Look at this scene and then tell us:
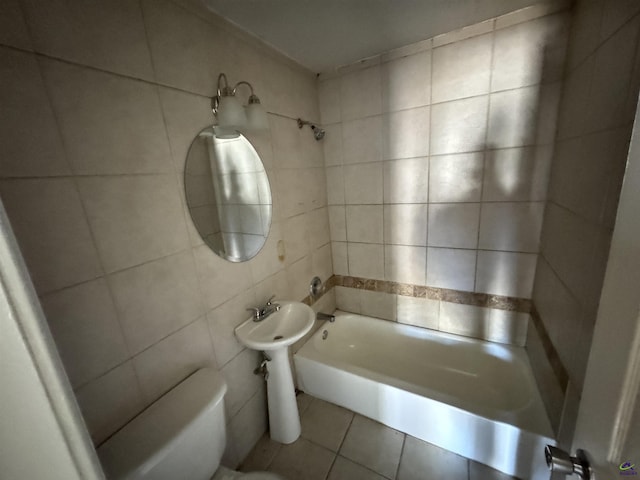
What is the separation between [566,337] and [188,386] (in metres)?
1.52

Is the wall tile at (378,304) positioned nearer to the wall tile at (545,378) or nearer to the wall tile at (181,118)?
the wall tile at (545,378)

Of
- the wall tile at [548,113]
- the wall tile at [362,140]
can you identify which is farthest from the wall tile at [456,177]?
the wall tile at [362,140]

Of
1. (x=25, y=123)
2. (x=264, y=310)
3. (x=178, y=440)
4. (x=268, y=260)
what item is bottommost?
(x=178, y=440)

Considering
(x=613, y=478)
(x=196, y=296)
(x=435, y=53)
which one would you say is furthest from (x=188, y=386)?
(x=435, y=53)

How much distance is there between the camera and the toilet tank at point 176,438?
75 cm

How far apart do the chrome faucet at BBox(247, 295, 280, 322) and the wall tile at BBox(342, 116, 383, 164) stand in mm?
1117

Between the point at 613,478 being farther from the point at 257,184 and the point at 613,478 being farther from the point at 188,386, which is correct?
the point at 257,184

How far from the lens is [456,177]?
1.53 metres

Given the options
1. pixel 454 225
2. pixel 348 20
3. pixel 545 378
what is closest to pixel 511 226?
pixel 454 225

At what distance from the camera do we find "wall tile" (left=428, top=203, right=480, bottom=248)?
60.9 inches

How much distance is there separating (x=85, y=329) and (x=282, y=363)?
0.86m

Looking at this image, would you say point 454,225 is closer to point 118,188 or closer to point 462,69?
point 462,69

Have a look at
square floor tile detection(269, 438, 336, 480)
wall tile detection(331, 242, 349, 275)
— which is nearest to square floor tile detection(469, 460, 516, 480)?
square floor tile detection(269, 438, 336, 480)

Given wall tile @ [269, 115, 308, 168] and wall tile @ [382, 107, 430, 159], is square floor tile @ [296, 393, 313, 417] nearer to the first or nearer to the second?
wall tile @ [269, 115, 308, 168]
